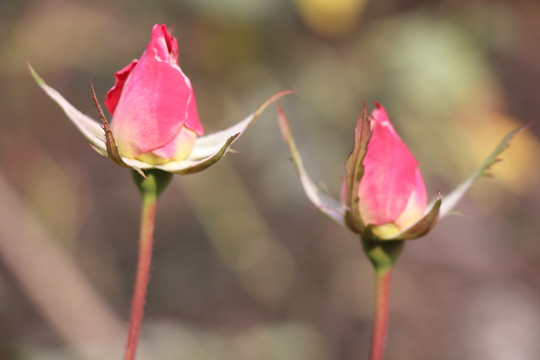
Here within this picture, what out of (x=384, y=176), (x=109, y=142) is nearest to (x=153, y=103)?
(x=109, y=142)

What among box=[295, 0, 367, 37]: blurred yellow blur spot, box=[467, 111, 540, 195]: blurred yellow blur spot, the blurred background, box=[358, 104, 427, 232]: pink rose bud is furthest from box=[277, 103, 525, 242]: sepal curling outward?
box=[467, 111, 540, 195]: blurred yellow blur spot

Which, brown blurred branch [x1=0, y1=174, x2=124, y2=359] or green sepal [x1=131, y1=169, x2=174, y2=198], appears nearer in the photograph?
green sepal [x1=131, y1=169, x2=174, y2=198]

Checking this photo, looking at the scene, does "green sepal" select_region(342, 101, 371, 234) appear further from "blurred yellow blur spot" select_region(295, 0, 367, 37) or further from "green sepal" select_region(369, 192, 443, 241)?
"blurred yellow blur spot" select_region(295, 0, 367, 37)

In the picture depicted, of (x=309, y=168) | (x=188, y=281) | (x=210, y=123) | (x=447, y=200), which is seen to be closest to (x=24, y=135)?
(x=210, y=123)

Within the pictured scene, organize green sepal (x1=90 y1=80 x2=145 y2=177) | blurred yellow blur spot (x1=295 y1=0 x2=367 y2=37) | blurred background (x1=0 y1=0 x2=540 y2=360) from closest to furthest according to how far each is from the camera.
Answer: green sepal (x1=90 y1=80 x2=145 y2=177) < blurred yellow blur spot (x1=295 y1=0 x2=367 y2=37) < blurred background (x1=0 y1=0 x2=540 y2=360)

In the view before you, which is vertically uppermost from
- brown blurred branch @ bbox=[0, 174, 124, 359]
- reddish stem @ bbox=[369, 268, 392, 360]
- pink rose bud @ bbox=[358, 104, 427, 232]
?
pink rose bud @ bbox=[358, 104, 427, 232]

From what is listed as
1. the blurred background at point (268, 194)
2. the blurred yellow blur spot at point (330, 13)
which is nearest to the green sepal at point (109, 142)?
the blurred background at point (268, 194)
